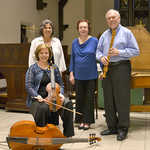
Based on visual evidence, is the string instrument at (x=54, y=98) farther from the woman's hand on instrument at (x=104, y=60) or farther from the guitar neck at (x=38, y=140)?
the woman's hand on instrument at (x=104, y=60)

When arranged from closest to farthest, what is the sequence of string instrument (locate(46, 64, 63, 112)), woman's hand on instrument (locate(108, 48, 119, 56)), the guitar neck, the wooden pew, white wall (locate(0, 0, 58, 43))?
the guitar neck, string instrument (locate(46, 64, 63, 112)), woman's hand on instrument (locate(108, 48, 119, 56)), the wooden pew, white wall (locate(0, 0, 58, 43))

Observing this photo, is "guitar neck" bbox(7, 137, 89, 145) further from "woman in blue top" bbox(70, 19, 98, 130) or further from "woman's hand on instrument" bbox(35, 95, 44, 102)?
"woman in blue top" bbox(70, 19, 98, 130)

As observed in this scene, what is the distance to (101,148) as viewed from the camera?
3.28 m

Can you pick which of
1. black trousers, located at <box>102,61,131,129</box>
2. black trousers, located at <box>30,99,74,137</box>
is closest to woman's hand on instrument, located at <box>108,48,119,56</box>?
black trousers, located at <box>102,61,131,129</box>

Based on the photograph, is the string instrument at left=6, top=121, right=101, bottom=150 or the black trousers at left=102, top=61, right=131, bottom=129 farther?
the black trousers at left=102, top=61, right=131, bottom=129

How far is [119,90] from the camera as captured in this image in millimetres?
3600

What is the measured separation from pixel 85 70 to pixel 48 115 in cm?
101

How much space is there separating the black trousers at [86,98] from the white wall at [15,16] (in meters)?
2.68

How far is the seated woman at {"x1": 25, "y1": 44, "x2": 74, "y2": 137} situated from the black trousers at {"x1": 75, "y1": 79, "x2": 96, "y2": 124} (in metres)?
0.60

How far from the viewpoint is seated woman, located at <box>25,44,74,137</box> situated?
314 cm

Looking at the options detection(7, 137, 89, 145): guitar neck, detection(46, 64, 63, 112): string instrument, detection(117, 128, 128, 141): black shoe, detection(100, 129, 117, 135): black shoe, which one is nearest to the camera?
detection(7, 137, 89, 145): guitar neck

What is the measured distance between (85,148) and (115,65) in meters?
1.03

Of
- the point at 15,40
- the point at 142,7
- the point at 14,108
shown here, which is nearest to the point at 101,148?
the point at 14,108

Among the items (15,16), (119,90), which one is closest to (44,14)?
(15,16)
